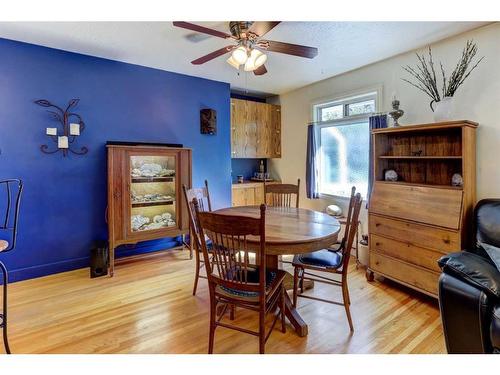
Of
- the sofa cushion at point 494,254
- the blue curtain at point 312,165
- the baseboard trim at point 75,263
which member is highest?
the blue curtain at point 312,165

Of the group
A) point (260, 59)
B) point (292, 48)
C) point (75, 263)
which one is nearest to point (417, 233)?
point (292, 48)

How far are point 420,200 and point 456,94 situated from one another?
111cm

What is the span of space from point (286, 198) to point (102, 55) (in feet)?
8.92

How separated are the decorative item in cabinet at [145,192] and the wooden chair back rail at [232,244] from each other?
5.58ft

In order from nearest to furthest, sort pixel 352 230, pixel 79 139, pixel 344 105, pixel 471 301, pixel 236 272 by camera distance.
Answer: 1. pixel 471 301
2. pixel 236 272
3. pixel 352 230
4. pixel 79 139
5. pixel 344 105

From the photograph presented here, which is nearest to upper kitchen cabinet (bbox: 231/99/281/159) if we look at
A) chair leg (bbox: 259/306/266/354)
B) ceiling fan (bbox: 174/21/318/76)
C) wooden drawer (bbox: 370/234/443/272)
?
ceiling fan (bbox: 174/21/318/76)

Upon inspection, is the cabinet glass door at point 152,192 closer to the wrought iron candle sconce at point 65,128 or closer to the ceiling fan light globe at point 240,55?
the wrought iron candle sconce at point 65,128

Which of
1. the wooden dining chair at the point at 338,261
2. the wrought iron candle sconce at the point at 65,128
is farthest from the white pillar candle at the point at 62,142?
the wooden dining chair at the point at 338,261

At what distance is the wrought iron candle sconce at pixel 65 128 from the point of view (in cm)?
309

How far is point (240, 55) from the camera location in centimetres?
218

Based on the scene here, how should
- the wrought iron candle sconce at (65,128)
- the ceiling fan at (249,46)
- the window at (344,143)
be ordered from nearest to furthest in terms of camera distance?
the ceiling fan at (249,46)
the wrought iron candle sconce at (65,128)
the window at (344,143)

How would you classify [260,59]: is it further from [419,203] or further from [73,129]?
[73,129]

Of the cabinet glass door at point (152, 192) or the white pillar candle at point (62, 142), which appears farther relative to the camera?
the cabinet glass door at point (152, 192)
